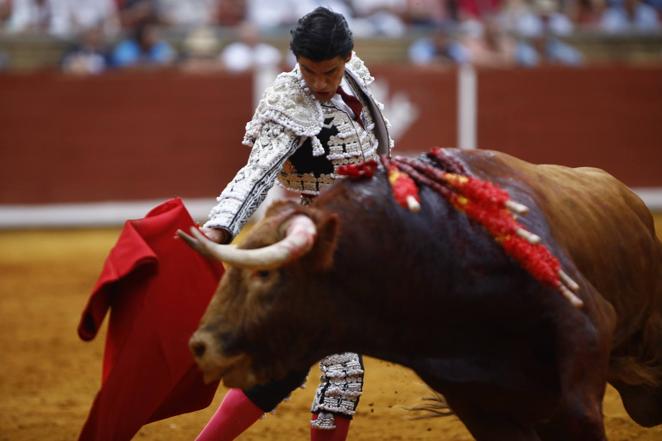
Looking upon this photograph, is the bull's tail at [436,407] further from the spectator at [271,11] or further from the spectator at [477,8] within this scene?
the spectator at [477,8]

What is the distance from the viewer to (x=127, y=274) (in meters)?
2.99

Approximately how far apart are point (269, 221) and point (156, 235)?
0.61 metres

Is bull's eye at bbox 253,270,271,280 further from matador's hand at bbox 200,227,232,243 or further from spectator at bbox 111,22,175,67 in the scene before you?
spectator at bbox 111,22,175,67

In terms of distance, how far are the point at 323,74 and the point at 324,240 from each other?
673 mm

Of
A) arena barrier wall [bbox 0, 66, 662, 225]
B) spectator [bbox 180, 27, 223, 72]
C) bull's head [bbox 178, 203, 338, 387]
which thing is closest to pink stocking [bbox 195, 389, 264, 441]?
bull's head [bbox 178, 203, 338, 387]

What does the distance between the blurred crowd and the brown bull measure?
803cm

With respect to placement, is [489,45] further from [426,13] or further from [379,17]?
[379,17]

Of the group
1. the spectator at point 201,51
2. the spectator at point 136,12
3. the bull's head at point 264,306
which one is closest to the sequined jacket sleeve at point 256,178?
the bull's head at point 264,306

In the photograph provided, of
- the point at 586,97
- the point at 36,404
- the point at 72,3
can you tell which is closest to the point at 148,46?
the point at 72,3

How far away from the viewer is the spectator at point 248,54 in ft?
35.8

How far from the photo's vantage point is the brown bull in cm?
251

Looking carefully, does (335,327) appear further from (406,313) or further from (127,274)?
(127,274)

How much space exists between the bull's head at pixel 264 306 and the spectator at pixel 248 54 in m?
8.43

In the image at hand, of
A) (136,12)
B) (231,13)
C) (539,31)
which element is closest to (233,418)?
(136,12)
